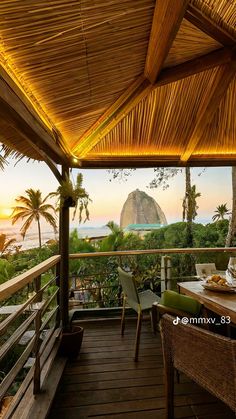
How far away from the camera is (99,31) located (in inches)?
68.4

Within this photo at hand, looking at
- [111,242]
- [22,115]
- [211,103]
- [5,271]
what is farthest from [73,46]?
[5,271]

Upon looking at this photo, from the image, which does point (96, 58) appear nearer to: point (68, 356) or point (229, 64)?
point (229, 64)

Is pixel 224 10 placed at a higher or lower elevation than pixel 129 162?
higher

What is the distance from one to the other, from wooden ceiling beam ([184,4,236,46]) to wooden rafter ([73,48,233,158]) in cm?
16

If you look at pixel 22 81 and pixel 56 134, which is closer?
pixel 22 81

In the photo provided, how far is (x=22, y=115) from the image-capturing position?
5.71ft

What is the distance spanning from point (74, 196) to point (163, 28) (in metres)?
1.85

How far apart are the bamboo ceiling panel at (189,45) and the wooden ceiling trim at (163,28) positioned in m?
0.29

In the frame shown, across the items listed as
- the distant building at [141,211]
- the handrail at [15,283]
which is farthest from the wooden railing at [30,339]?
the distant building at [141,211]

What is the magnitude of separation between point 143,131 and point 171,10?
2.05 meters

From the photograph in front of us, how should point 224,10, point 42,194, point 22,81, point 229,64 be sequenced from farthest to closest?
point 42,194 → point 229,64 → point 224,10 → point 22,81

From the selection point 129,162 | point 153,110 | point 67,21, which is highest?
point 153,110

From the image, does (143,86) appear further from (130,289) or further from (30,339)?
(30,339)

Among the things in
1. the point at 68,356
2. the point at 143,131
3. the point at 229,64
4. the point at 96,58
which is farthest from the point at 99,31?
the point at 68,356
